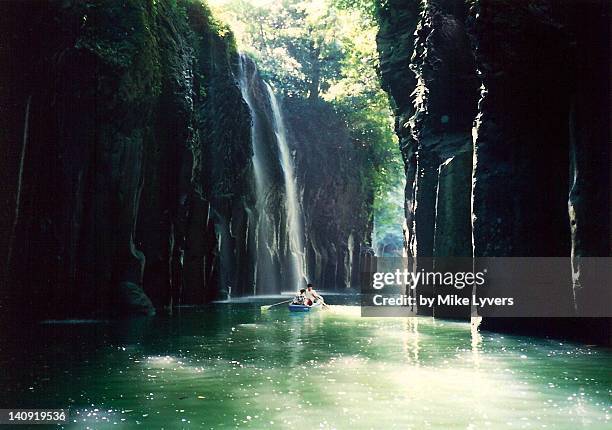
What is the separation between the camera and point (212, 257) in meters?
28.6

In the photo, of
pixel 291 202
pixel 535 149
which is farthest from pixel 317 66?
pixel 535 149

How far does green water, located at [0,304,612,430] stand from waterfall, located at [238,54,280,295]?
2084cm

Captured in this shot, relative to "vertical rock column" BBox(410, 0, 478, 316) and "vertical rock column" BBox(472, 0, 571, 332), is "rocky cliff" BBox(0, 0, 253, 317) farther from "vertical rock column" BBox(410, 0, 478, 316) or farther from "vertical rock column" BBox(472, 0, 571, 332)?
"vertical rock column" BBox(472, 0, 571, 332)

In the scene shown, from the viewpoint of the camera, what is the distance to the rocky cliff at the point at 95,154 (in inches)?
720

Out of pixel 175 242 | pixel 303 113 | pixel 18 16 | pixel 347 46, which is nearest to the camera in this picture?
pixel 18 16

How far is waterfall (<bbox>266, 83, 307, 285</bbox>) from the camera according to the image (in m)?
40.1

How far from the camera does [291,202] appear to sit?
41844 millimetres

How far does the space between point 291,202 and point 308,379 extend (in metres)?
32.6

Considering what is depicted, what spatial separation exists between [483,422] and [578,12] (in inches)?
389

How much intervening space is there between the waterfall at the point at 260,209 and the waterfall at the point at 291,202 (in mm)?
1835

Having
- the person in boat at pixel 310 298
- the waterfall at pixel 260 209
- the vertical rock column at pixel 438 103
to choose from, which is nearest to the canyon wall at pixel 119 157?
A: the waterfall at pixel 260 209

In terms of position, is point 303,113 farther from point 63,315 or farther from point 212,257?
point 63,315

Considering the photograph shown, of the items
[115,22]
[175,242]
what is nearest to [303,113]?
[175,242]

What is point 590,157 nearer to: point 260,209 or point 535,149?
point 535,149
